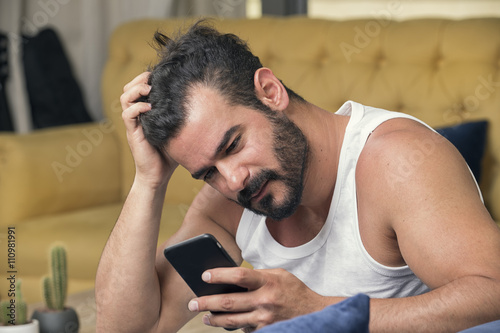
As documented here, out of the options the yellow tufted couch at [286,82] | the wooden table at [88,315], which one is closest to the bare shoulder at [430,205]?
the wooden table at [88,315]

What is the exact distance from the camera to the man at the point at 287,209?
1.07 meters

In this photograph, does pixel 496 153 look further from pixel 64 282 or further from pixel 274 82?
pixel 64 282

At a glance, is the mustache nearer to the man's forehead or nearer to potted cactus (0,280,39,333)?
the man's forehead

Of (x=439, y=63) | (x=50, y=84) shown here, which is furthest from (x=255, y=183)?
(x=50, y=84)

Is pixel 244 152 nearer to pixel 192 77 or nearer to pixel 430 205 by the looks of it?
A: pixel 192 77

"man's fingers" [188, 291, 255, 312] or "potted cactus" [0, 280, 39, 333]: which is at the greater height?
"man's fingers" [188, 291, 255, 312]

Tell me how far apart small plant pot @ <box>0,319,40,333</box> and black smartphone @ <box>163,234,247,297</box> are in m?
0.50

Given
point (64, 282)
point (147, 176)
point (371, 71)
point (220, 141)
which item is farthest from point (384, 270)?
point (371, 71)

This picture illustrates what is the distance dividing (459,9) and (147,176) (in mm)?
2171

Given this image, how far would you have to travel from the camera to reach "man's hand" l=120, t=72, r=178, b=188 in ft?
4.33

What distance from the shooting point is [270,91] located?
4.24 feet

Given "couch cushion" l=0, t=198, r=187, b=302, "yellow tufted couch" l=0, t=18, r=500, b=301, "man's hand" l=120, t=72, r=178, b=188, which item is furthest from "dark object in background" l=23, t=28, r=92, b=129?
Answer: "man's hand" l=120, t=72, r=178, b=188

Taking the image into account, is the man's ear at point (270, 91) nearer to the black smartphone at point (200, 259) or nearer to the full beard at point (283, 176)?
the full beard at point (283, 176)

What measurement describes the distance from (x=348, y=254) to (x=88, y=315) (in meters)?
0.75
